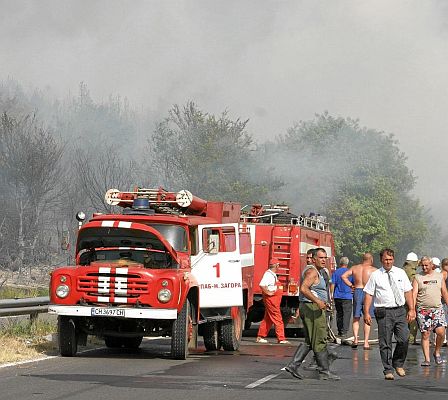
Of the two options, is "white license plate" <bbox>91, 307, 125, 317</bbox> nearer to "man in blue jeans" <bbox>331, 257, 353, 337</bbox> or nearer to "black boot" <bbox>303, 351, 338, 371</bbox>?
"black boot" <bbox>303, 351, 338, 371</bbox>

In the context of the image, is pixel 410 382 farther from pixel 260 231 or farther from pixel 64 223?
pixel 64 223

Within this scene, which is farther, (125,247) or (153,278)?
(125,247)

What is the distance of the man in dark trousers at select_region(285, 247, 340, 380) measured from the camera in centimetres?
1439

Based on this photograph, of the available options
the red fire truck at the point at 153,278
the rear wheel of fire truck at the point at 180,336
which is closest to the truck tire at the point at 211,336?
the red fire truck at the point at 153,278

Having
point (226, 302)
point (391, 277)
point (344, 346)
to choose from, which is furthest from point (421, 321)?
point (344, 346)

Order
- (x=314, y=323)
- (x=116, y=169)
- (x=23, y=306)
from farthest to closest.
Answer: (x=116, y=169) < (x=23, y=306) < (x=314, y=323)

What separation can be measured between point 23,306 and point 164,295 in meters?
3.67

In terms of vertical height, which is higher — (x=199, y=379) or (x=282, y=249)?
(x=282, y=249)

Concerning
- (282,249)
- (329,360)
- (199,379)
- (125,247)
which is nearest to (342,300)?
(282,249)

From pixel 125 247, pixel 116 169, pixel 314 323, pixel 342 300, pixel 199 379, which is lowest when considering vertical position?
pixel 199 379

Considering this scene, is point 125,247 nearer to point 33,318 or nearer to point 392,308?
point 33,318

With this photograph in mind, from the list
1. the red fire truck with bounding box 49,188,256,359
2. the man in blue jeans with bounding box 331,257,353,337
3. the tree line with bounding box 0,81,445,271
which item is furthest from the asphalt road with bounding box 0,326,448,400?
the tree line with bounding box 0,81,445,271

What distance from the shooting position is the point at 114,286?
16.9m

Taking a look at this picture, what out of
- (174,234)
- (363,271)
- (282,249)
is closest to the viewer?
(174,234)
